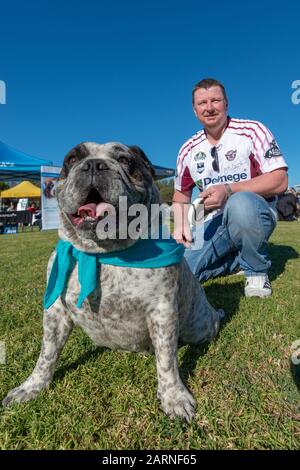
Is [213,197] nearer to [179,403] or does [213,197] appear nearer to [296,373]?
[296,373]

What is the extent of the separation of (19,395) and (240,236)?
2.74 metres

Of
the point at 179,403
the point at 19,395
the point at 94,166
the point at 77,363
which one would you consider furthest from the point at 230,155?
the point at 19,395

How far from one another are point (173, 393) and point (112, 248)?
78 centimetres

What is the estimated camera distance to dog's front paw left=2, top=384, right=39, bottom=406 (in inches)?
68.8

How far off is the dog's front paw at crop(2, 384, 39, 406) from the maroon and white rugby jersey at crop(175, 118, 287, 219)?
309cm

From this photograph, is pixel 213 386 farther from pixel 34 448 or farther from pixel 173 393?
pixel 34 448

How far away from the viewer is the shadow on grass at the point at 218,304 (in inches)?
84.2

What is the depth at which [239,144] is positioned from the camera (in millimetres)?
3953

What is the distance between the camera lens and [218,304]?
3400mm

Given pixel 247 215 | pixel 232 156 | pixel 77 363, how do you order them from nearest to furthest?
1. pixel 77 363
2. pixel 247 215
3. pixel 232 156

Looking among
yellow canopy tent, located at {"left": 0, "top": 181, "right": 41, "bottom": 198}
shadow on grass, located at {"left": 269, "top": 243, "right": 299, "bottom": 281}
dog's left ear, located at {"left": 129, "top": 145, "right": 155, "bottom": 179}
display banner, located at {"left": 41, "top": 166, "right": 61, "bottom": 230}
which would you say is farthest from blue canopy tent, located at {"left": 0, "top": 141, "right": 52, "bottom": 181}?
dog's left ear, located at {"left": 129, "top": 145, "right": 155, "bottom": 179}

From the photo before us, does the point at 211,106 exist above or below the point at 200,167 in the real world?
above

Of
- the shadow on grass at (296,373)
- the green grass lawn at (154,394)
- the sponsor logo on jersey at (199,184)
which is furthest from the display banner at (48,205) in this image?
the shadow on grass at (296,373)

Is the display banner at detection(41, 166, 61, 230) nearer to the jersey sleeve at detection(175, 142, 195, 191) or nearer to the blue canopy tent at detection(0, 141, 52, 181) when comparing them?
the blue canopy tent at detection(0, 141, 52, 181)
